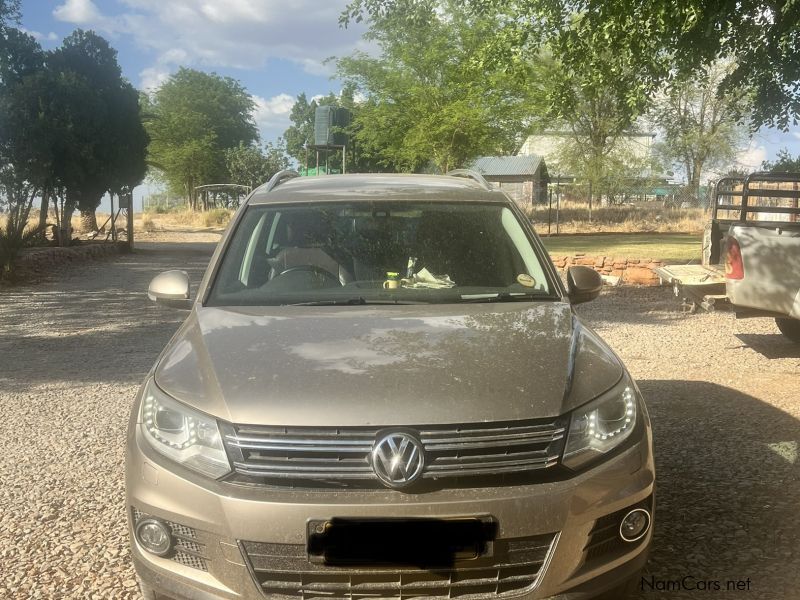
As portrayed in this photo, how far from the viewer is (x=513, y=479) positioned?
259 cm

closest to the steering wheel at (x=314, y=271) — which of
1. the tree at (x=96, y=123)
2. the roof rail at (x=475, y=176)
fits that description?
the roof rail at (x=475, y=176)

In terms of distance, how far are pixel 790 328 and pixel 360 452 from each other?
7440mm

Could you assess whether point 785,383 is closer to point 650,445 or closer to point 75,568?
point 650,445

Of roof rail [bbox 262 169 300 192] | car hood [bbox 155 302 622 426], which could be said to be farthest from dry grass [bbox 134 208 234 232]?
car hood [bbox 155 302 622 426]

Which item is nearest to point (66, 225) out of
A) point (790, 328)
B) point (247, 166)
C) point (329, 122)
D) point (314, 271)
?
point (790, 328)

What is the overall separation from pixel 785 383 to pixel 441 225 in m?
4.38

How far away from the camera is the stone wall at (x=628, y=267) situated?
14.4 metres

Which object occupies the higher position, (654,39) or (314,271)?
(654,39)

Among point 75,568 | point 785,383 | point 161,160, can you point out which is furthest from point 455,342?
point 161,160

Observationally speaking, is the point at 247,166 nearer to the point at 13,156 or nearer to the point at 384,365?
the point at 13,156

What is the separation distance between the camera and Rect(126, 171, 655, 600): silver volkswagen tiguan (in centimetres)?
252

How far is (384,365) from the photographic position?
2.88 metres

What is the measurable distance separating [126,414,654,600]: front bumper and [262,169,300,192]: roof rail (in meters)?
2.25

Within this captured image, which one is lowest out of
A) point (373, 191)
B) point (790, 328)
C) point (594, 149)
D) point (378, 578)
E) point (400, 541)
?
point (790, 328)
